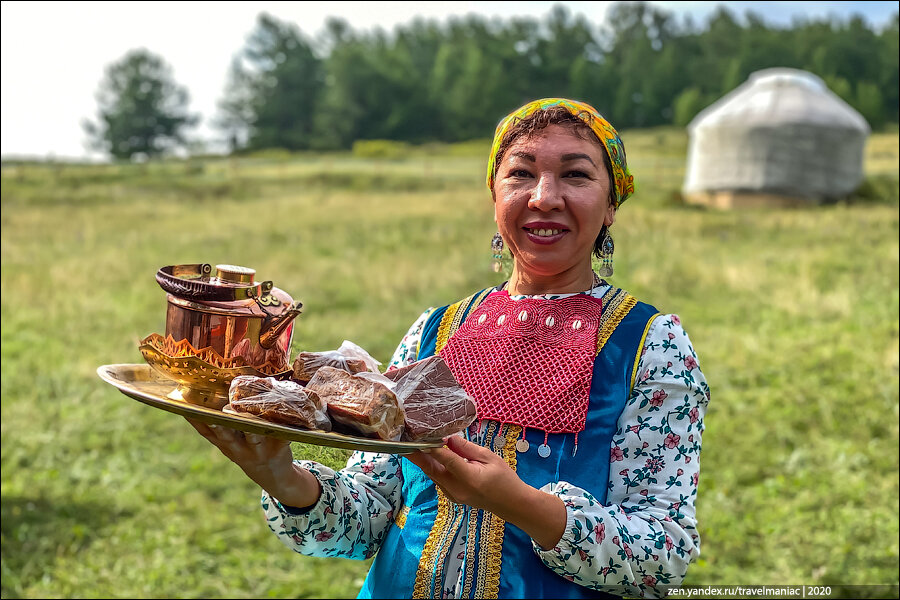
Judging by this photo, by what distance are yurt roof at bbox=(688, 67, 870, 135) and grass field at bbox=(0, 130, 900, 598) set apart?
256 centimetres

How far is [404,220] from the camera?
1372 centimetres

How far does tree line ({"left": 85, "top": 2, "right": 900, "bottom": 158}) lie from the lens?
14.8 meters

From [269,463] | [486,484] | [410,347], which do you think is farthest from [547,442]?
[269,463]

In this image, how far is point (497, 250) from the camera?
2.05m

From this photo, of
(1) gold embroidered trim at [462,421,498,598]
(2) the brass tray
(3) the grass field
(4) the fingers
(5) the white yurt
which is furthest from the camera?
(5) the white yurt

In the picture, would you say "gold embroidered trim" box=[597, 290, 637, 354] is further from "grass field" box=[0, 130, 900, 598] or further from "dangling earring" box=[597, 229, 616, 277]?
"grass field" box=[0, 130, 900, 598]

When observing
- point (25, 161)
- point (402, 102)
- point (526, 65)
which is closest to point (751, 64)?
point (526, 65)

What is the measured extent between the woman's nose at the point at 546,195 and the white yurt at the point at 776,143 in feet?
40.3

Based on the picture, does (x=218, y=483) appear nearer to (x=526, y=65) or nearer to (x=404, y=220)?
(x=404, y=220)

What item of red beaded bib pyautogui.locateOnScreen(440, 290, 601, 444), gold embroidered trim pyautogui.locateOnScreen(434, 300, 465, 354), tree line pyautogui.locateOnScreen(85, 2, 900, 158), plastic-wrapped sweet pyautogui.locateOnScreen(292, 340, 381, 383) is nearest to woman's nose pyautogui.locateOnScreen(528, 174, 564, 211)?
red beaded bib pyautogui.locateOnScreen(440, 290, 601, 444)

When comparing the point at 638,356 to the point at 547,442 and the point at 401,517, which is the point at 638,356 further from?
the point at 401,517

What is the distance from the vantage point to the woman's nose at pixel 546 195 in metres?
1.65

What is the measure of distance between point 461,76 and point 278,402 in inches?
737

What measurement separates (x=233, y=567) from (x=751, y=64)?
42.6ft
